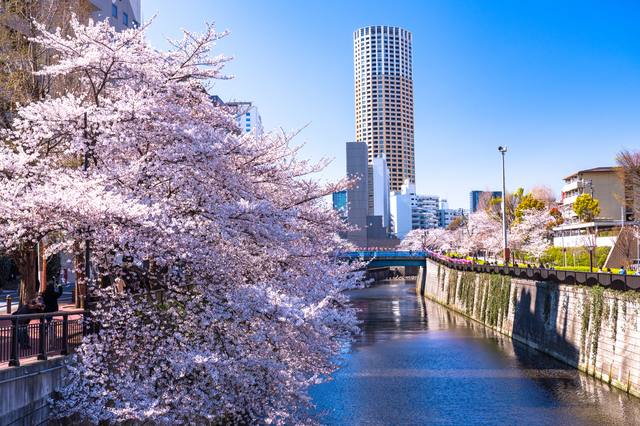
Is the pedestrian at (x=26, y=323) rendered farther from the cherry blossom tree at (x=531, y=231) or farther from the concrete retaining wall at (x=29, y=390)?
the cherry blossom tree at (x=531, y=231)

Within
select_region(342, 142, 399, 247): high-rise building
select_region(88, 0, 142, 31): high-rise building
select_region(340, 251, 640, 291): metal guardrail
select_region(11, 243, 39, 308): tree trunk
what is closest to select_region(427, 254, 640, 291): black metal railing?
select_region(340, 251, 640, 291): metal guardrail

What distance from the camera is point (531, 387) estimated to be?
27.0 m

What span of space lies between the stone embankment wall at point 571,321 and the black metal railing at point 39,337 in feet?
78.8

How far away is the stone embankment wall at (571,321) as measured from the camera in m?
24.6

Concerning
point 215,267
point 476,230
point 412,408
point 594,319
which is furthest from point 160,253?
point 476,230

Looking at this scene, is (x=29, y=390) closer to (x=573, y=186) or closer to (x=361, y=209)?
(x=573, y=186)

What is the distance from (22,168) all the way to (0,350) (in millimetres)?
4875

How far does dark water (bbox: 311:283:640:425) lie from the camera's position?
74.3 feet

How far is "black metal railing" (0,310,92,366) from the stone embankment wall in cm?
2402

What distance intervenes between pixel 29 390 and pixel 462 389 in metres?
21.9

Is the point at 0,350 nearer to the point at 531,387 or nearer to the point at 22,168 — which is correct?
the point at 22,168

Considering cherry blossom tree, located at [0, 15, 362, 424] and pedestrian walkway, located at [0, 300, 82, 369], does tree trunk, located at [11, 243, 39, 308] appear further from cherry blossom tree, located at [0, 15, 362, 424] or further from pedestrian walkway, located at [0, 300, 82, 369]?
pedestrian walkway, located at [0, 300, 82, 369]

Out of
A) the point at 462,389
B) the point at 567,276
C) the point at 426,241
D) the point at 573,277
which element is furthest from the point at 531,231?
the point at 426,241

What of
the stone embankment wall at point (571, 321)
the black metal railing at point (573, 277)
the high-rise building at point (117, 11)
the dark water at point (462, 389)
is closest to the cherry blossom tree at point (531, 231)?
the stone embankment wall at point (571, 321)
